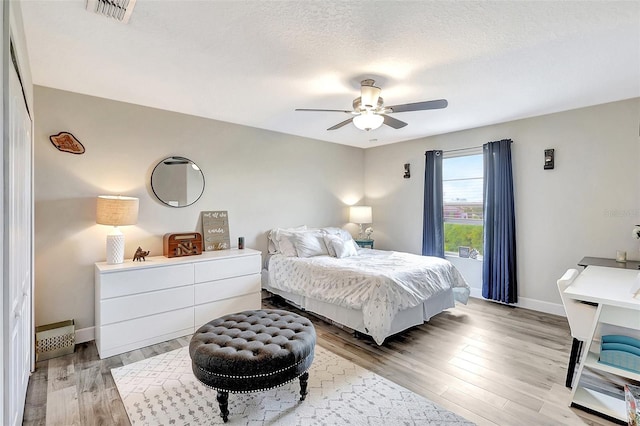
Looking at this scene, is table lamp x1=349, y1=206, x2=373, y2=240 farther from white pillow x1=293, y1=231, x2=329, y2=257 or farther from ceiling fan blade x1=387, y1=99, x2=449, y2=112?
ceiling fan blade x1=387, y1=99, x2=449, y2=112

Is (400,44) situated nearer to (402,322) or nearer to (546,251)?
(402,322)

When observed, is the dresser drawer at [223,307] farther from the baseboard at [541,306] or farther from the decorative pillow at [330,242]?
the baseboard at [541,306]

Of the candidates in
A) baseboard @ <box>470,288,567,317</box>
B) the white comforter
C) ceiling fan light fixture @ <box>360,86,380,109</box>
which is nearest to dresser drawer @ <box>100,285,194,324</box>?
the white comforter

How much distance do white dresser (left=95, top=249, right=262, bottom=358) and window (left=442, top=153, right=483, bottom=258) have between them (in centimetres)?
301

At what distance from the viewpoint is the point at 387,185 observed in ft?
18.1

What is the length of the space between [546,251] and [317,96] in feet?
11.1

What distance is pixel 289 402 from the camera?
213cm

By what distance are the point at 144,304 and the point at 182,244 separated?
2.46ft

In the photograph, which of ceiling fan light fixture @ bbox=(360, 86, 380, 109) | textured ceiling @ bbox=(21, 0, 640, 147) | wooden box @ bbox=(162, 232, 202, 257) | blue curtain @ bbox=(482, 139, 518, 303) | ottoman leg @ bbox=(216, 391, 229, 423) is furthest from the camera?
blue curtain @ bbox=(482, 139, 518, 303)

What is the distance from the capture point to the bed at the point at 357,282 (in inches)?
114

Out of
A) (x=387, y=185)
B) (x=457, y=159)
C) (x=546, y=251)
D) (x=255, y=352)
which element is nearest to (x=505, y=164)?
(x=457, y=159)

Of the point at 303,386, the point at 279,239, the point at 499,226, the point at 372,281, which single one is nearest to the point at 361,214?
the point at 279,239

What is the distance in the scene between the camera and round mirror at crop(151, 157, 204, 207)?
138 inches

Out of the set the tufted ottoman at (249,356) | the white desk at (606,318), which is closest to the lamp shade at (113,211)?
the tufted ottoman at (249,356)
